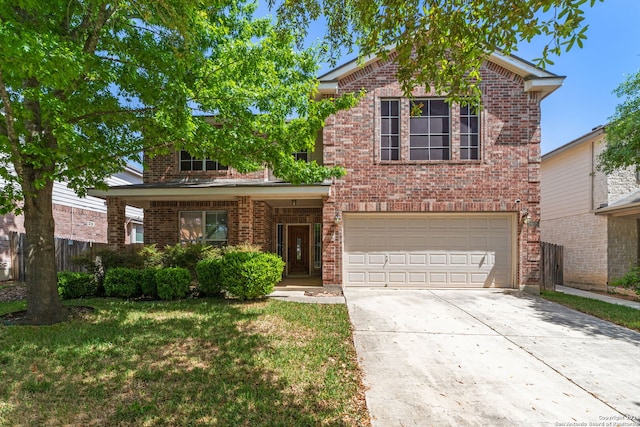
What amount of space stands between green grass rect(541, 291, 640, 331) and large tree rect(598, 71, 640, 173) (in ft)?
14.9

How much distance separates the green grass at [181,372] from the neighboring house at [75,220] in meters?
6.30

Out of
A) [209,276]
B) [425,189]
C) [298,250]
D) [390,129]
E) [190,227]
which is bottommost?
[209,276]

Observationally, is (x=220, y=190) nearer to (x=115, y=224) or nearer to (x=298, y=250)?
(x=115, y=224)

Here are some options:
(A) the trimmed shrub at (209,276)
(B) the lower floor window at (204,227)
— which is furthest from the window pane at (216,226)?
(A) the trimmed shrub at (209,276)

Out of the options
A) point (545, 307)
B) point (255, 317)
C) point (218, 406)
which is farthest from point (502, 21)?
point (545, 307)

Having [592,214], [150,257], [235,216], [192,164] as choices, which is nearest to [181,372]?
[150,257]

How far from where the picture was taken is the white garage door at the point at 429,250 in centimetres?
1057

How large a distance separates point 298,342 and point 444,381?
2286 mm

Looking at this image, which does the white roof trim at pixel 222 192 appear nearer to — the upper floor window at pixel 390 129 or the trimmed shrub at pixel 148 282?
the upper floor window at pixel 390 129

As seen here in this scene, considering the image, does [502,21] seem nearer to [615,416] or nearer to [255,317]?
[615,416]

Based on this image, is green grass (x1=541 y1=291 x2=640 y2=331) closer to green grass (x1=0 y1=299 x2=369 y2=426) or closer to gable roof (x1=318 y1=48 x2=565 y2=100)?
green grass (x1=0 y1=299 x2=369 y2=426)

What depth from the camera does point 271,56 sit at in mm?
7367

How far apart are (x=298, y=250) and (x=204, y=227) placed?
13.5 ft

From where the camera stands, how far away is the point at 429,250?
10.6 m
